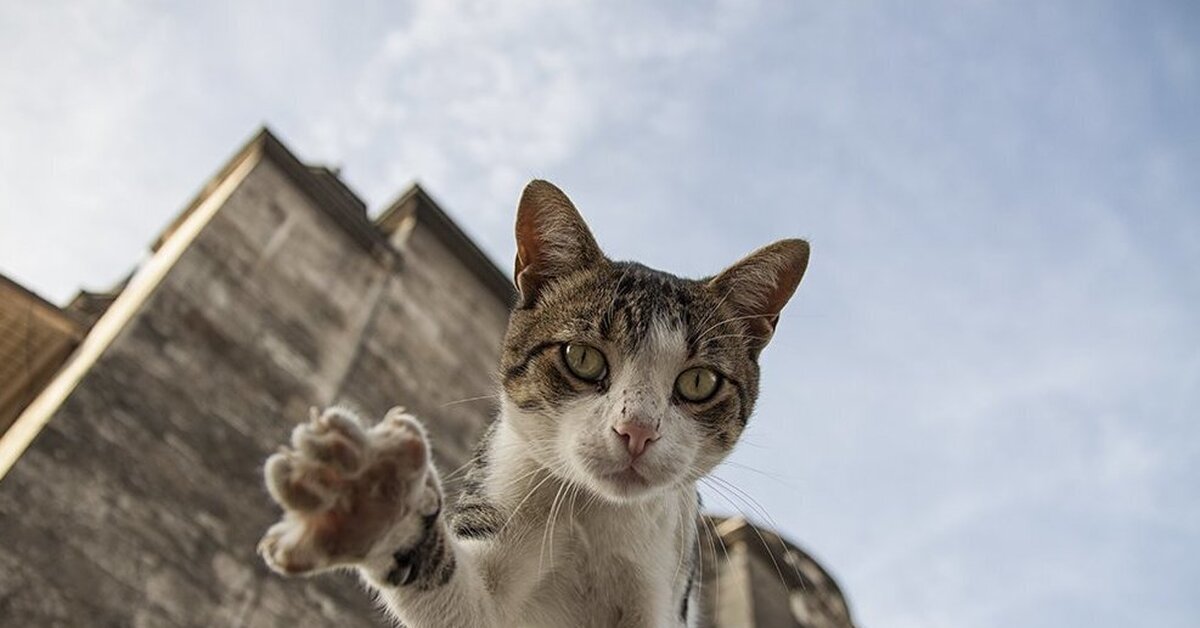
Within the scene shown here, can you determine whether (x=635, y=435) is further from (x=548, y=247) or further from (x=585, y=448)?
(x=548, y=247)

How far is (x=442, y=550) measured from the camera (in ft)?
6.55

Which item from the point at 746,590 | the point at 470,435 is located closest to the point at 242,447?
the point at 470,435

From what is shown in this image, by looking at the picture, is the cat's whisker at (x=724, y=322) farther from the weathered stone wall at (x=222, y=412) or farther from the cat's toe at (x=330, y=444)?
the weathered stone wall at (x=222, y=412)

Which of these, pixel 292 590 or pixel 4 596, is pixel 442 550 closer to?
pixel 4 596

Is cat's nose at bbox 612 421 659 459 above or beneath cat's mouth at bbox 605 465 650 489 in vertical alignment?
above

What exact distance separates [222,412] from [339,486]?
430cm

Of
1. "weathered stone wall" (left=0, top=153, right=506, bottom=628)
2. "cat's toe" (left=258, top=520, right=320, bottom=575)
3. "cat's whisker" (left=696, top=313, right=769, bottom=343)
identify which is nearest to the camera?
"cat's toe" (left=258, top=520, right=320, bottom=575)

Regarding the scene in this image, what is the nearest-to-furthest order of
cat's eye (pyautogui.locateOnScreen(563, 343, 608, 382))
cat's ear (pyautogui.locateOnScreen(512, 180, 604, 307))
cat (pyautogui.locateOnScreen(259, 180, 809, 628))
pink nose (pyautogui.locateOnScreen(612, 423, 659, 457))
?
cat (pyautogui.locateOnScreen(259, 180, 809, 628)) < pink nose (pyautogui.locateOnScreen(612, 423, 659, 457)) < cat's eye (pyautogui.locateOnScreen(563, 343, 608, 382)) < cat's ear (pyautogui.locateOnScreen(512, 180, 604, 307))

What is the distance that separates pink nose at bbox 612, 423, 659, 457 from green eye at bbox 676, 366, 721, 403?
1.11ft

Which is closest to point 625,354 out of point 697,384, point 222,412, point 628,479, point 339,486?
point 697,384

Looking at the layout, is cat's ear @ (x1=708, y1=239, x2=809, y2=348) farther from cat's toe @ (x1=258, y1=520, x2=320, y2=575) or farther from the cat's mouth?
cat's toe @ (x1=258, y1=520, x2=320, y2=575)

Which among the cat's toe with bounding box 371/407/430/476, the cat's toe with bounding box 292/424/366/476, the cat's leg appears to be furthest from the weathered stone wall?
the cat's toe with bounding box 292/424/366/476

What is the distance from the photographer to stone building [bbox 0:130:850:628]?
424 centimetres

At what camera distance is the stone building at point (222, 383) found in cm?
424
